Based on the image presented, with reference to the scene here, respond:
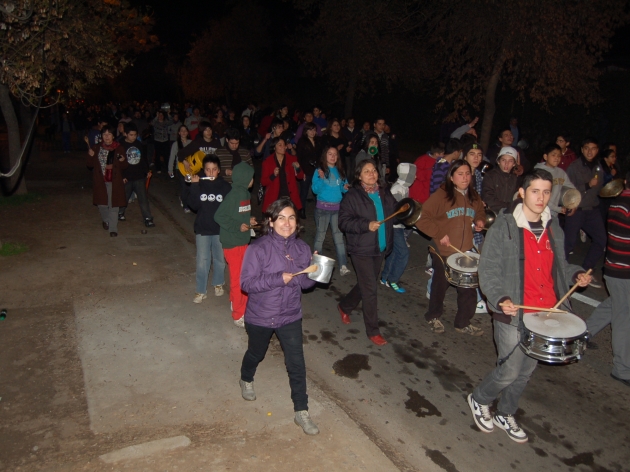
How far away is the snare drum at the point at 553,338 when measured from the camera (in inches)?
159

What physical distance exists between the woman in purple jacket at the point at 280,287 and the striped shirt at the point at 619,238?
3.14 meters

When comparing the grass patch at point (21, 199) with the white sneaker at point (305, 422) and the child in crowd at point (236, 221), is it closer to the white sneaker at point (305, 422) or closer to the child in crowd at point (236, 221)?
the child in crowd at point (236, 221)

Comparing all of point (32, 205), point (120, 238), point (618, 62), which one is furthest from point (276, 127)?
point (618, 62)

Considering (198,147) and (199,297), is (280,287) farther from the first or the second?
(198,147)

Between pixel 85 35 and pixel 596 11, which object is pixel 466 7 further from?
pixel 85 35

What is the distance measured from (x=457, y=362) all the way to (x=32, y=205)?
9.83 m

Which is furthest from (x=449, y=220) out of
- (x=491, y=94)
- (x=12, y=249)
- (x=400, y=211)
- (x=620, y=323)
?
(x=491, y=94)

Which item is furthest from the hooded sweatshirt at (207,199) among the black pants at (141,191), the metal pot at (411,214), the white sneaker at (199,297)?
the black pants at (141,191)

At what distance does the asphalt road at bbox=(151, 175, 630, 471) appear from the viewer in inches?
175

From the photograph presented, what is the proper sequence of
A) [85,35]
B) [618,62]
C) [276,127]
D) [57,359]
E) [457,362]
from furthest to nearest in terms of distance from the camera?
1. [618,62]
2. [276,127]
3. [85,35]
4. [457,362]
5. [57,359]

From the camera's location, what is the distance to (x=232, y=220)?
6098 millimetres

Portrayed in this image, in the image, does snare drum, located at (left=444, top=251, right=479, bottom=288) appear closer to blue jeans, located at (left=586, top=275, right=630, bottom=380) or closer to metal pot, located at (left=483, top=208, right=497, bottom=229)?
metal pot, located at (left=483, top=208, right=497, bottom=229)

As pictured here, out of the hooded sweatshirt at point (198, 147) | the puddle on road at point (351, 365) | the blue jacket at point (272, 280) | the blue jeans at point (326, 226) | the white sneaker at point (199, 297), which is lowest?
the puddle on road at point (351, 365)

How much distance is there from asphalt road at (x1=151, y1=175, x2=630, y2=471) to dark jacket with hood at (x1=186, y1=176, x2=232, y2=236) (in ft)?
5.70
